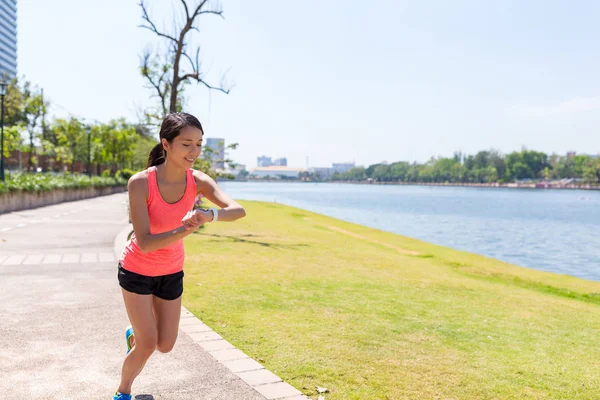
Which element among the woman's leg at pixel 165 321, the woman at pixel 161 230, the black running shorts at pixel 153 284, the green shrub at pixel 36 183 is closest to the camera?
the woman at pixel 161 230

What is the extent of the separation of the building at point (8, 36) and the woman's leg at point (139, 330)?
17830 cm

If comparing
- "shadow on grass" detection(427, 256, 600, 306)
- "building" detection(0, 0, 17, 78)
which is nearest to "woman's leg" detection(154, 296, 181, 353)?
"shadow on grass" detection(427, 256, 600, 306)

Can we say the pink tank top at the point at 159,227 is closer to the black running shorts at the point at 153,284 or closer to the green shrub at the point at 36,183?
the black running shorts at the point at 153,284

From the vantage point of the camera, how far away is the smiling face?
3434 millimetres

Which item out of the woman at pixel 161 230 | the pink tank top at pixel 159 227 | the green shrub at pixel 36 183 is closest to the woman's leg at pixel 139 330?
the woman at pixel 161 230

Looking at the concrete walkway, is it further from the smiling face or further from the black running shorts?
the smiling face

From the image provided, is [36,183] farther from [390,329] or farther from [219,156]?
[390,329]

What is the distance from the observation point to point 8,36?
166250 mm

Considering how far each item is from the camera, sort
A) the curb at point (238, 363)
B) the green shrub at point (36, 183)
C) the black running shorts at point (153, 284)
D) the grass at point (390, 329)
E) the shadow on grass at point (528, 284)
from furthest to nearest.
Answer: the green shrub at point (36, 183), the shadow on grass at point (528, 284), the grass at point (390, 329), the curb at point (238, 363), the black running shorts at point (153, 284)

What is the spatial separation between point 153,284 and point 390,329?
3793mm

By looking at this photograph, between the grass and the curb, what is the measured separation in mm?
139

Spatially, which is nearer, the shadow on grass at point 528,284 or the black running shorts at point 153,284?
the black running shorts at point 153,284

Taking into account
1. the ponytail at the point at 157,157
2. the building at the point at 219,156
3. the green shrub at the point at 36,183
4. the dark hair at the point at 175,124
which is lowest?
the green shrub at the point at 36,183

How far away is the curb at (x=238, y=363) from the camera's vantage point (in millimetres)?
4328
